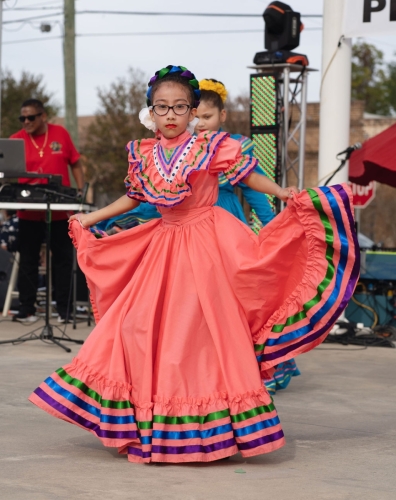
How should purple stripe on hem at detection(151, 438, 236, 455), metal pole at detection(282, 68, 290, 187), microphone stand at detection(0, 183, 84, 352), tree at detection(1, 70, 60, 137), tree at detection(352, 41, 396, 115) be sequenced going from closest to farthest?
purple stripe on hem at detection(151, 438, 236, 455) < microphone stand at detection(0, 183, 84, 352) < metal pole at detection(282, 68, 290, 187) < tree at detection(1, 70, 60, 137) < tree at detection(352, 41, 396, 115)

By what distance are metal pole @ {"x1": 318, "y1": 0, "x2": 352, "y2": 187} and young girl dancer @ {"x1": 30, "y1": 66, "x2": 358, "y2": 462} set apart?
4380 millimetres

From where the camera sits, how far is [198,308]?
379 centimetres

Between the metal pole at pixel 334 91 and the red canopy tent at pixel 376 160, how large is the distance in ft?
0.83

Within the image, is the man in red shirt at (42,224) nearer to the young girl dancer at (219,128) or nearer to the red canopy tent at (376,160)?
the red canopy tent at (376,160)

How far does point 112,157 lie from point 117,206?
28.1 metres

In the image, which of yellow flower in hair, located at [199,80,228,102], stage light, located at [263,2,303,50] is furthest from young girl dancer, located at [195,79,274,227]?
stage light, located at [263,2,303,50]

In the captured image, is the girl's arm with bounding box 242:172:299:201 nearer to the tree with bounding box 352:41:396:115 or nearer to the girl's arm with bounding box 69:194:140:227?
the girl's arm with bounding box 69:194:140:227

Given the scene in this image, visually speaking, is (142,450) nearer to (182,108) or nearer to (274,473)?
(274,473)

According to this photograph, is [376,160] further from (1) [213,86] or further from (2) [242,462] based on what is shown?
(2) [242,462]

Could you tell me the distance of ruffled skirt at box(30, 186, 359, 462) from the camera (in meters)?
3.65

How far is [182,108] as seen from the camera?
4.07m


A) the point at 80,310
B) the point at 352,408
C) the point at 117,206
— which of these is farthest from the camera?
the point at 80,310

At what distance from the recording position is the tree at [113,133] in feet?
106

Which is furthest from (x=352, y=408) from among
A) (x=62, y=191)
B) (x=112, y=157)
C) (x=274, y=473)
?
(x=112, y=157)
